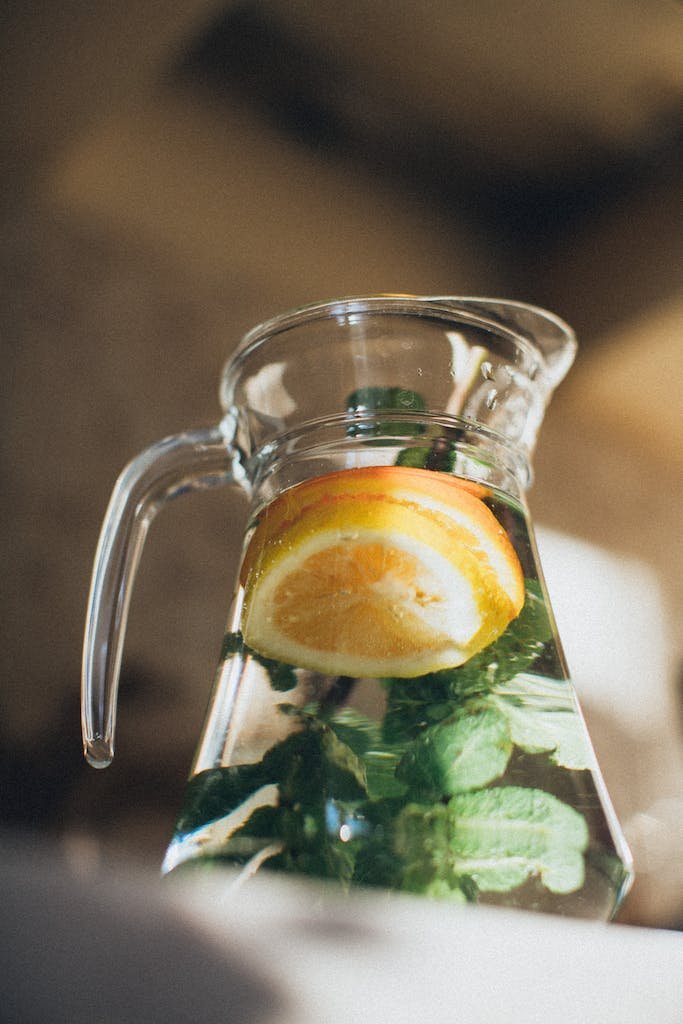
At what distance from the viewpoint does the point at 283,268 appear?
2.24 feet

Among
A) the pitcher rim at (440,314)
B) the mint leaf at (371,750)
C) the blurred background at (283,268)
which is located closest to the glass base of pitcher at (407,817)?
the mint leaf at (371,750)

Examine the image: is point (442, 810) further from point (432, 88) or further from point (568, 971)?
point (432, 88)

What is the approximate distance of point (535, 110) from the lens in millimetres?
692

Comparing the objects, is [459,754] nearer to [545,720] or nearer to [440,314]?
[545,720]

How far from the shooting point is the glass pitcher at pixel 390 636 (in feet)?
0.79

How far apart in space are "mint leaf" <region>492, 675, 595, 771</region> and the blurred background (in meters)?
0.30

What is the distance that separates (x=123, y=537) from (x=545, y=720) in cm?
17

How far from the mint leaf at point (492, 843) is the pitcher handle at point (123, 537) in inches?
5.1

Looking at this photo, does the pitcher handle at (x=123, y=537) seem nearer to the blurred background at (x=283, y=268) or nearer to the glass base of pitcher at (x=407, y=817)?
the glass base of pitcher at (x=407, y=817)

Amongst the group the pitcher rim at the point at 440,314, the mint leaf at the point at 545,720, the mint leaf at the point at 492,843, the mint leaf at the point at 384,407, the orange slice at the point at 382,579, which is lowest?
the mint leaf at the point at 492,843

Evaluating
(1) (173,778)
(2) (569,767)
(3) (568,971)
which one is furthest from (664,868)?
(3) (568,971)

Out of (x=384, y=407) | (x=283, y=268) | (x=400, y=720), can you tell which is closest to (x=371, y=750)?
(x=400, y=720)

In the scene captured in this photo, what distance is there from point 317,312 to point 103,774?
0.31m

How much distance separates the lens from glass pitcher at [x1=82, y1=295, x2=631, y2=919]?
0.24m
